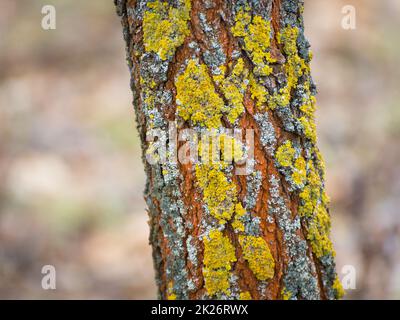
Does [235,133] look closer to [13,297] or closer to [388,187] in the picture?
[13,297]

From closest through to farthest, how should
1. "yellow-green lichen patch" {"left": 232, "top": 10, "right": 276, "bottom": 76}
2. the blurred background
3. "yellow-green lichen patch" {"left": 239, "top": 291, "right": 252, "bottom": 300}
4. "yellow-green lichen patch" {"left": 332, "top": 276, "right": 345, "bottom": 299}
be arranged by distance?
1. "yellow-green lichen patch" {"left": 232, "top": 10, "right": 276, "bottom": 76}
2. "yellow-green lichen patch" {"left": 239, "top": 291, "right": 252, "bottom": 300}
3. "yellow-green lichen patch" {"left": 332, "top": 276, "right": 345, "bottom": 299}
4. the blurred background

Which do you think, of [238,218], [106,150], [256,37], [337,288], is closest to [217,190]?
[238,218]

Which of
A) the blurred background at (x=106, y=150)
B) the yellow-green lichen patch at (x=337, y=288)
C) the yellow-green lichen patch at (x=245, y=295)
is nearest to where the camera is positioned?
the yellow-green lichen patch at (x=245, y=295)

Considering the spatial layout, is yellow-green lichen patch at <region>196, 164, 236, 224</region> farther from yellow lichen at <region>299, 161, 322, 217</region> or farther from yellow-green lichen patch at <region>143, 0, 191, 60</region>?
yellow-green lichen patch at <region>143, 0, 191, 60</region>

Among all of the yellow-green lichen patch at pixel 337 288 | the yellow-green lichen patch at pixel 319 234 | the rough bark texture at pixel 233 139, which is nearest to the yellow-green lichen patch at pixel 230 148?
the rough bark texture at pixel 233 139

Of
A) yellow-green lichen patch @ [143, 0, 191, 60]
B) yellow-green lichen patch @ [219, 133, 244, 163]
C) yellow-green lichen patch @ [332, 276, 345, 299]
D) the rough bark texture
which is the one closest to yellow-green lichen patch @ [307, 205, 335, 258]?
the rough bark texture

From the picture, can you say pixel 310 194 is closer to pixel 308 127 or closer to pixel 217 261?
pixel 308 127

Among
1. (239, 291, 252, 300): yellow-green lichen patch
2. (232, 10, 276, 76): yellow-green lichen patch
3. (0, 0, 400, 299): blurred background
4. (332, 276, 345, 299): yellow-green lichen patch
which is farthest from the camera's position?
(0, 0, 400, 299): blurred background

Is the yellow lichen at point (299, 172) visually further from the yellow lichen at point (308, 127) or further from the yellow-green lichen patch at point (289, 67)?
the yellow-green lichen patch at point (289, 67)
